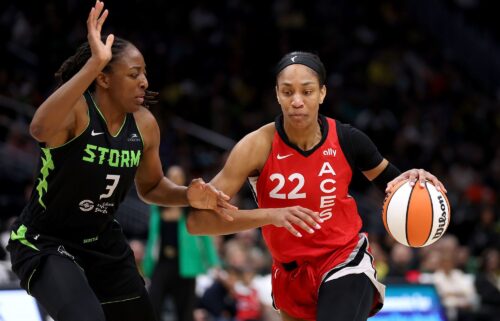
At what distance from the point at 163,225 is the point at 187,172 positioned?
158 inches

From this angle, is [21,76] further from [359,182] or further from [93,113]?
[93,113]

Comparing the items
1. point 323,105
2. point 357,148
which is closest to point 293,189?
point 357,148

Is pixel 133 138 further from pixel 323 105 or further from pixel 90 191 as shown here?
pixel 323 105

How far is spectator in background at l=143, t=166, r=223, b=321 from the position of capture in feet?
32.8

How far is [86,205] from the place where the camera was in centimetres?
489

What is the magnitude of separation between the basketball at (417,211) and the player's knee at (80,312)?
172 cm

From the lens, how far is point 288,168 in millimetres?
5164

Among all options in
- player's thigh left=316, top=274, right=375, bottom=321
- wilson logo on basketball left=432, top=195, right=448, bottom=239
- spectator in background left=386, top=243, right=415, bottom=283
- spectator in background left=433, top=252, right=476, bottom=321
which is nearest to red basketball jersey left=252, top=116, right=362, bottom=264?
player's thigh left=316, top=274, right=375, bottom=321

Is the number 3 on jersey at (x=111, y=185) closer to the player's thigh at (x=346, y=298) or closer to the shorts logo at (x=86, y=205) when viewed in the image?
the shorts logo at (x=86, y=205)

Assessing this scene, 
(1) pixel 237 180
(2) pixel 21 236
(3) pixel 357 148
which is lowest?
(2) pixel 21 236

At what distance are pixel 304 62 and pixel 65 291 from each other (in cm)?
178

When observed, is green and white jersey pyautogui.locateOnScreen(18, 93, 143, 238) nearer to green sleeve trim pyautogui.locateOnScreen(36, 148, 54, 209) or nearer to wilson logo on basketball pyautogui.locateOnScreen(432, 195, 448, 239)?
green sleeve trim pyautogui.locateOnScreen(36, 148, 54, 209)

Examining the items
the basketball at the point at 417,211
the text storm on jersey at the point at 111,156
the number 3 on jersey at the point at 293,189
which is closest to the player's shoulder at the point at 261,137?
the number 3 on jersey at the point at 293,189

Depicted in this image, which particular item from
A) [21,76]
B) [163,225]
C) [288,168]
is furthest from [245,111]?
[288,168]
